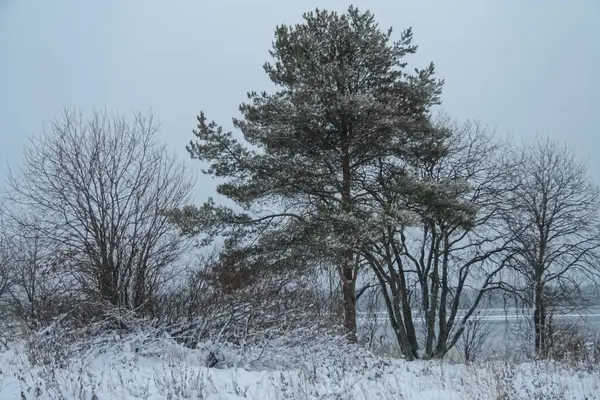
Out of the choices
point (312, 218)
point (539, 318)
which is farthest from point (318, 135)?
point (539, 318)

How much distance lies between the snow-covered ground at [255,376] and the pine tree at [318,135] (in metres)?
4.85

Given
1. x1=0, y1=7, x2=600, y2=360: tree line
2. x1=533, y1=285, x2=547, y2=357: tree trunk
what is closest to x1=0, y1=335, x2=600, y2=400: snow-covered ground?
x1=0, y1=7, x2=600, y2=360: tree line

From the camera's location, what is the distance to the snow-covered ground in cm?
627

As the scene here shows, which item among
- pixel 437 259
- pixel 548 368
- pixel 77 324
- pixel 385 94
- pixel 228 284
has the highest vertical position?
pixel 385 94

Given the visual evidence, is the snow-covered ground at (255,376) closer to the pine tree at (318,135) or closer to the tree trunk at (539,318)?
the pine tree at (318,135)

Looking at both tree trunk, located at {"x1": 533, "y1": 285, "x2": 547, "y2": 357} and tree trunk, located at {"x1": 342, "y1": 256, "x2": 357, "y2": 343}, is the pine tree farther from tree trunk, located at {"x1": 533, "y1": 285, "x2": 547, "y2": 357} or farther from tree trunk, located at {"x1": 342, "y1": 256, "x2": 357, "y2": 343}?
tree trunk, located at {"x1": 533, "y1": 285, "x2": 547, "y2": 357}

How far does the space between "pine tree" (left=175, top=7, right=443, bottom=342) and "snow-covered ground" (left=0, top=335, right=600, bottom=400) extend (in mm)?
4846

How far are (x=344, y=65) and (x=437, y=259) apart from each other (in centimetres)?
742

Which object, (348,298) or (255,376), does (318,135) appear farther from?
(255,376)

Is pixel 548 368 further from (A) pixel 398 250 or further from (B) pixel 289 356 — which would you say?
(A) pixel 398 250

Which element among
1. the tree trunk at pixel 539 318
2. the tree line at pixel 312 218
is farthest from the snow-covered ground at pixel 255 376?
the tree trunk at pixel 539 318

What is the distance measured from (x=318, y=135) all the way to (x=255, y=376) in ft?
28.0

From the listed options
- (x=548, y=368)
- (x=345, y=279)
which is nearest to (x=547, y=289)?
(x=345, y=279)

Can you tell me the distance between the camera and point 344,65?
1470 centimetres
